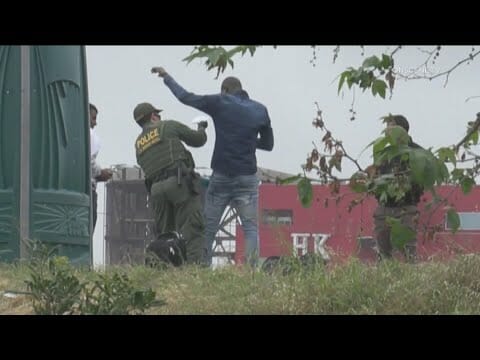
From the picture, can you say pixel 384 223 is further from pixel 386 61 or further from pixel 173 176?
pixel 173 176

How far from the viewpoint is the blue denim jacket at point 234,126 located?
728 cm

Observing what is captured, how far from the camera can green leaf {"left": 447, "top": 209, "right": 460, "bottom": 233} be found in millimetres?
4352

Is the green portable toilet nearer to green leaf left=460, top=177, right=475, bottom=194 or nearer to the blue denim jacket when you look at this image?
the blue denim jacket

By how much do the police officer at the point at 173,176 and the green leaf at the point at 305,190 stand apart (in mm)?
3364

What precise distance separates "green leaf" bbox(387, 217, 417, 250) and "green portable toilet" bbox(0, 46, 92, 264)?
328cm

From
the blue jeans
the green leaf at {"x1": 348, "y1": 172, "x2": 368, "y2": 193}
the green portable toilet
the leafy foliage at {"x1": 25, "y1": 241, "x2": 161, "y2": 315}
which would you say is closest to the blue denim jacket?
the blue jeans

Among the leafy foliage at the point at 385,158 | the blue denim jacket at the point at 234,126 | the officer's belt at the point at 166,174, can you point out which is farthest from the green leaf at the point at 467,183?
the officer's belt at the point at 166,174

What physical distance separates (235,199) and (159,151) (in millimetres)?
622

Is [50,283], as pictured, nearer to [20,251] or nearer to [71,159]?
[20,251]

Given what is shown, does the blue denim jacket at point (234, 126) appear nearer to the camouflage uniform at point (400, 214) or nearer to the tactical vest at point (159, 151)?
the tactical vest at point (159, 151)

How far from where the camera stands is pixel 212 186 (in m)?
7.61

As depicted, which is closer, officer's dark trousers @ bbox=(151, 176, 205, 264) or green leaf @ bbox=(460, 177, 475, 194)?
green leaf @ bbox=(460, 177, 475, 194)

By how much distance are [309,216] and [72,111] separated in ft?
5.90

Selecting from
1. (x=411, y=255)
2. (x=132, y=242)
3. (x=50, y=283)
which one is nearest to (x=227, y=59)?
(x=50, y=283)
